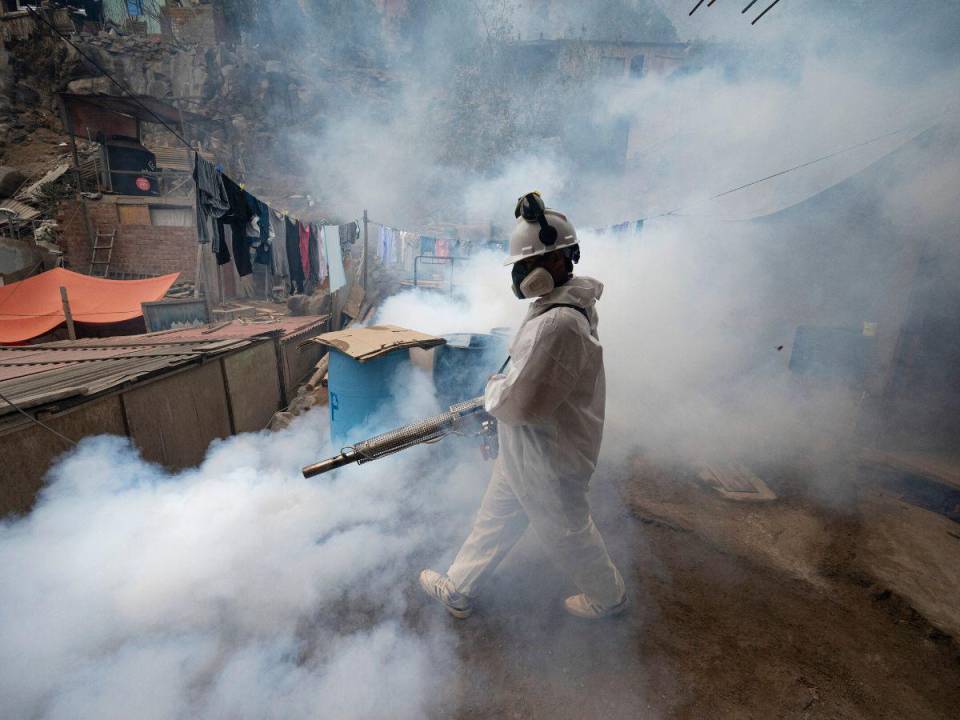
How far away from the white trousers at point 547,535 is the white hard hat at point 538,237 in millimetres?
1122

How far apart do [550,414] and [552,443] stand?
0.18 meters

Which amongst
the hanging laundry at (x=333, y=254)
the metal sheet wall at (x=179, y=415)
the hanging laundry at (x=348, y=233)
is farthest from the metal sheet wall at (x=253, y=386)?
the hanging laundry at (x=348, y=233)

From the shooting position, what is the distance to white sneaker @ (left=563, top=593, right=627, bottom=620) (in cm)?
241

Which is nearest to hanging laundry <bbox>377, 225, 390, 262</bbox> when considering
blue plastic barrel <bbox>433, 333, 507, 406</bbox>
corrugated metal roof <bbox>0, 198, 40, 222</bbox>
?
blue plastic barrel <bbox>433, 333, 507, 406</bbox>

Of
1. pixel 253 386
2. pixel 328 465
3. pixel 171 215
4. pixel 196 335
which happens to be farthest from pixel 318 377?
pixel 171 215

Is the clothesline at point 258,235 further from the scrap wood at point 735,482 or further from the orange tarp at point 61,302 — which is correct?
the scrap wood at point 735,482

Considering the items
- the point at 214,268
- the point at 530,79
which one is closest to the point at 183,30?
the point at 530,79

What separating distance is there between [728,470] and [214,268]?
41.6 ft

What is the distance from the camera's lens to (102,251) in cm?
1262

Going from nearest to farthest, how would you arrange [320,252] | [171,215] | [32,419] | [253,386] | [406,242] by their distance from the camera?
1. [32,419]
2. [253,386]
3. [320,252]
4. [171,215]
5. [406,242]

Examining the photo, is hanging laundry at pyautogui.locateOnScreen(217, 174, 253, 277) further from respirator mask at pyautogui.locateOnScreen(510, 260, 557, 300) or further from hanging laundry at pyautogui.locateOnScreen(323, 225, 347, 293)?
respirator mask at pyautogui.locateOnScreen(510, 260, 557, 300)

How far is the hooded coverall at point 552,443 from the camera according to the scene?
1.87m

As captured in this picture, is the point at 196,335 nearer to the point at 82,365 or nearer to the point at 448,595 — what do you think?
the point at 82,365

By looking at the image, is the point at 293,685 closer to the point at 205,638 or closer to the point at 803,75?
the point at 205,638
